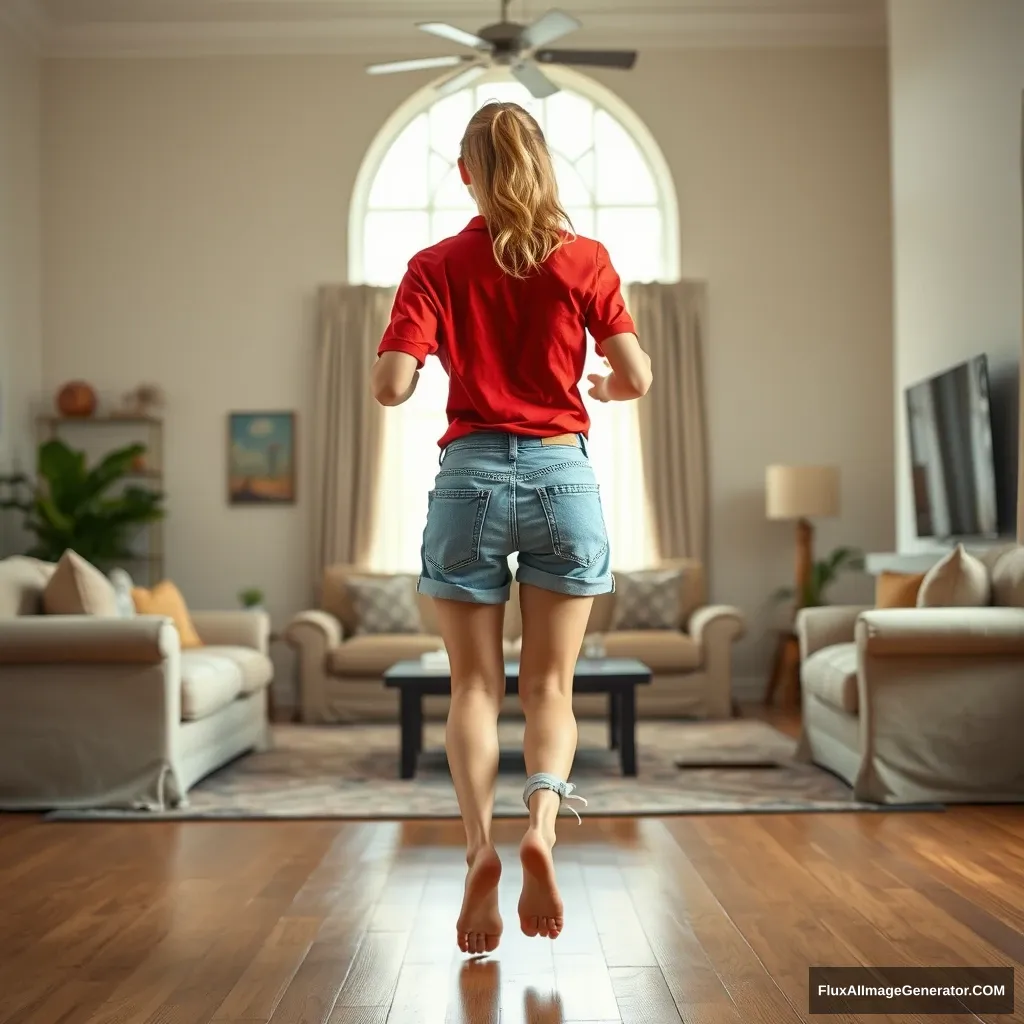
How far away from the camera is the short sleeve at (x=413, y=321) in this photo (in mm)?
2170

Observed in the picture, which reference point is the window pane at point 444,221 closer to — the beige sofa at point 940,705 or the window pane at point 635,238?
the window pane at point 635,238

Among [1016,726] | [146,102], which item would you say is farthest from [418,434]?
[1016,726]

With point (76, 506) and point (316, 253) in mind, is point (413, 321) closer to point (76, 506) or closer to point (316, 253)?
point (76, 506)

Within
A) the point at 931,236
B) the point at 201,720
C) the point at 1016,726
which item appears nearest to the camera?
the point at 1016,726

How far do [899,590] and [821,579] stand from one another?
278 cm

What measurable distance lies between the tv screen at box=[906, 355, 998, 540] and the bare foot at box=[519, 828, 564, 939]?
12.0ft

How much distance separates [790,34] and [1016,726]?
5623 mm

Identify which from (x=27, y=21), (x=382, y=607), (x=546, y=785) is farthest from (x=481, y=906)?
(x=27, y=21)

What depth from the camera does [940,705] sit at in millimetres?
4066

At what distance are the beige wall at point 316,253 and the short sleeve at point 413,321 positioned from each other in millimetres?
6062

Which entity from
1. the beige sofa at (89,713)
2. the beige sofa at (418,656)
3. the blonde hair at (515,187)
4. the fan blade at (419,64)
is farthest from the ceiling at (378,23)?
the blonde hair at (515,187)

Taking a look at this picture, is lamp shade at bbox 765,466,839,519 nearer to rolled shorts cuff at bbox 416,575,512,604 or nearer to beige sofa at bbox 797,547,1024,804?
beige sofa at bbox 797,547,1024,804

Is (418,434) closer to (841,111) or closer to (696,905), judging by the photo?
(841,111)

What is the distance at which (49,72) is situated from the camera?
325 inches
